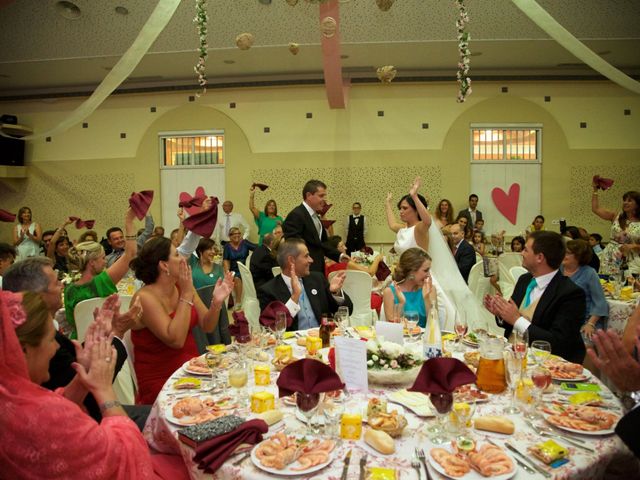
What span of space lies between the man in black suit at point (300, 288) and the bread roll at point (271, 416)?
1.60 m

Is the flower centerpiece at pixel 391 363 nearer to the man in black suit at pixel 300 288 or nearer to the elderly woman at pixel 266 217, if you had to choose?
the man in black suit at pixel 300 288

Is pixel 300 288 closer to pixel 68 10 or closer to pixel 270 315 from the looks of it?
pixel 270 315

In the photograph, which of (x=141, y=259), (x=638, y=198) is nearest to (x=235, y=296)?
(x=141, y=259)

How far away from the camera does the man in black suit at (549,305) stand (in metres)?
2.76

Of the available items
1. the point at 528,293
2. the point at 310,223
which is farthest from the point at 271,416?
the point at 310,223

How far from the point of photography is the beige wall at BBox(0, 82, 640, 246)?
10.6 m

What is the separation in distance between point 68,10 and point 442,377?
25.8ft

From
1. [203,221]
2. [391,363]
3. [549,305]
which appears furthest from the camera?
[203,221]

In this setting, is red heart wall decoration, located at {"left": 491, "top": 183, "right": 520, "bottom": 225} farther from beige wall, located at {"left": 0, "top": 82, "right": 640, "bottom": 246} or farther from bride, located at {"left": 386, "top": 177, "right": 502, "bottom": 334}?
bride, located at {"left": 386, "top": 177, "right": 502, "bottom": 334}

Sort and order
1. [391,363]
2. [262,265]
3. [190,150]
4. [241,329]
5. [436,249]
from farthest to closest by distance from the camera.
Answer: [190,150]
[262,265]
[436,249]
[241,329]
[391,363]

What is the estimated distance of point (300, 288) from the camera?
11.7 feet

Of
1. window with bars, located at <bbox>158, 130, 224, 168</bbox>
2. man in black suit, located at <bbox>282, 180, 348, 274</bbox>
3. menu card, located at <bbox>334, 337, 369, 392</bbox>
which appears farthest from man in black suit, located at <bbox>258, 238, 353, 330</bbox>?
window with bars, located at <bbox>158, 130, 224, 168</bbox>

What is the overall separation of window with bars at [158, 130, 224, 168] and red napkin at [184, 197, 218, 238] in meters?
7.79

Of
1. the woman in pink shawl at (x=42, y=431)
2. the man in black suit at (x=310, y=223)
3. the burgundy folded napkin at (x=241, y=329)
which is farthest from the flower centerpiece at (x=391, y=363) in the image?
the man in black suit at (x=310, y=223)
